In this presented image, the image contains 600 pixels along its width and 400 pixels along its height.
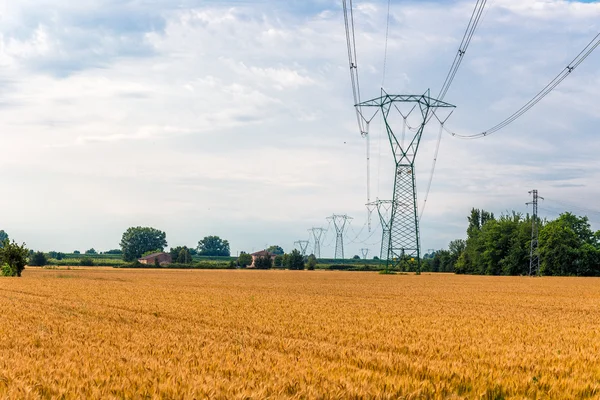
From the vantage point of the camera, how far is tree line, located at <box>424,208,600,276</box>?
119750 millimetres

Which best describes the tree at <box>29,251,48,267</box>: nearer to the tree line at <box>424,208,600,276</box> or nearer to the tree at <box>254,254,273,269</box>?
the tree at <box>254,254,273,269</box>

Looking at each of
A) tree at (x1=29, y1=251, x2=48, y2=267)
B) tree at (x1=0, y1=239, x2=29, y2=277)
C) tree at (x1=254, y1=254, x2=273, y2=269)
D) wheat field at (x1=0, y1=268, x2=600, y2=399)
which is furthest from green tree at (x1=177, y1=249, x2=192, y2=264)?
wheat field at (x1=0, y1=268, x2=600, y2=399)

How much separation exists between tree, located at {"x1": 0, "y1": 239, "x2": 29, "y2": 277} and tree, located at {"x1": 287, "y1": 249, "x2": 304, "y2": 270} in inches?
4358

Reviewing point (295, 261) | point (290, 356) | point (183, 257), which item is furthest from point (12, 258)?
point (183, 257)

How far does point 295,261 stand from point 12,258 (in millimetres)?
112623

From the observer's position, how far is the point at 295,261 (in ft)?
595

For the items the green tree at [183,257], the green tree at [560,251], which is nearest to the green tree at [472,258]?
the green tree at [560,251]

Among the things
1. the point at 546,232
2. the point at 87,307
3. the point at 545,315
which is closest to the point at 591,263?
the point at 546,232

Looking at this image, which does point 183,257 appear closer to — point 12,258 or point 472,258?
point 472,258

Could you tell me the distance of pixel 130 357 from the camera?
518 inches

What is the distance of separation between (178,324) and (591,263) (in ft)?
380

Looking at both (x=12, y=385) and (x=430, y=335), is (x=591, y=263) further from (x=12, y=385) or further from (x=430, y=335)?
(x=12, y=385)

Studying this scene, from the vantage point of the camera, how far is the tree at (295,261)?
180 meters

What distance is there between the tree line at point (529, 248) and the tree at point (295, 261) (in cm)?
4742
